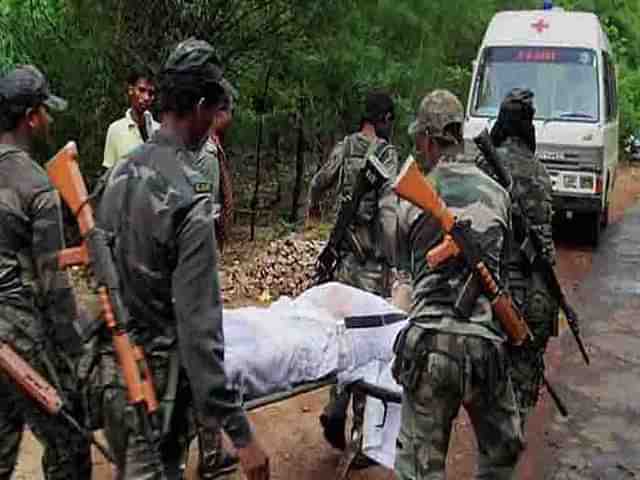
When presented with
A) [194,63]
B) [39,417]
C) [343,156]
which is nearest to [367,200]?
[343,156]

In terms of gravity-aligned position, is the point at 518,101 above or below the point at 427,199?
above

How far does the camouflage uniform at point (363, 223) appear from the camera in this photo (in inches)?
208

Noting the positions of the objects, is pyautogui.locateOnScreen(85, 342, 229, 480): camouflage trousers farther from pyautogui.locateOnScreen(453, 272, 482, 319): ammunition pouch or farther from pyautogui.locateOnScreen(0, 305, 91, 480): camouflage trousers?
pyautogui.locateOnScreen(453, 272, 482, 319): ammunition pouch

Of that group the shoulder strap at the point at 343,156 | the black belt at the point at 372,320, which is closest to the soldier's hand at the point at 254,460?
the black belt at the point at 372,320

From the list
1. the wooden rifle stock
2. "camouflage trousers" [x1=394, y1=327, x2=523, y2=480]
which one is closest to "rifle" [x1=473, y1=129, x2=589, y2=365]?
the wooden rifle stock

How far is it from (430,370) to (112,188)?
145 cm

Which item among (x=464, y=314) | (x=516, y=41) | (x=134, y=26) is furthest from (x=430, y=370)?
(x=516, y=41)

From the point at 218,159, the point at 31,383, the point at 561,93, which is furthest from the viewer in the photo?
the point at 561,93

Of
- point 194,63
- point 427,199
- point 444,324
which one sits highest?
point 194,63

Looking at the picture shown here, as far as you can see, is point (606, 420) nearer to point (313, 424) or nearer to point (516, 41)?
point (313, 424)

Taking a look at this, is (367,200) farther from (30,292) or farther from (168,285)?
(168,285)

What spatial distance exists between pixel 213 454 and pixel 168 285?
0.51 meters

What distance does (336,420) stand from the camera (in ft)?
17.4

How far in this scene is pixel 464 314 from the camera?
3730mm
